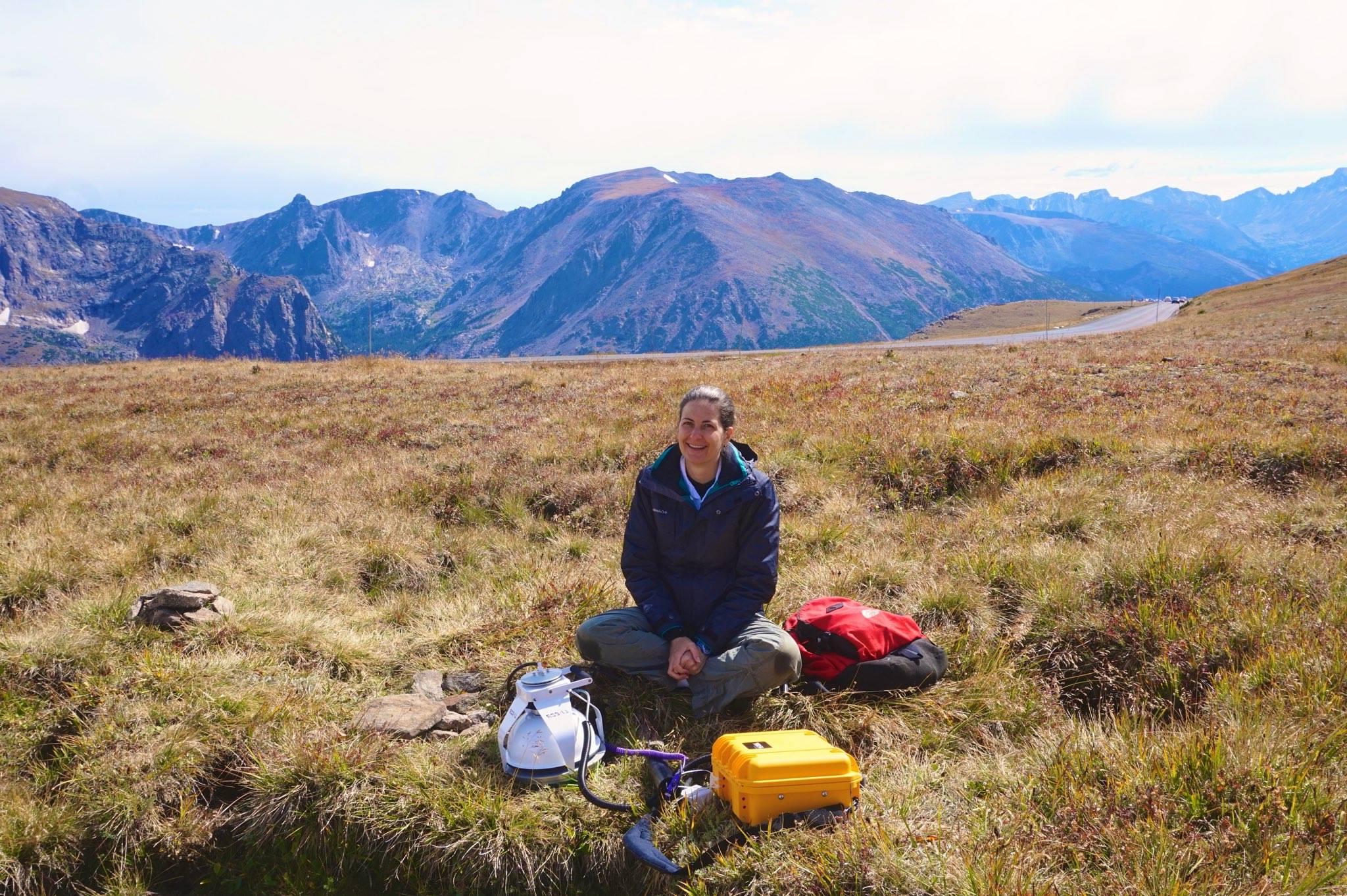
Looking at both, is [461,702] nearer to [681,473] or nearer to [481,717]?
[481,717]

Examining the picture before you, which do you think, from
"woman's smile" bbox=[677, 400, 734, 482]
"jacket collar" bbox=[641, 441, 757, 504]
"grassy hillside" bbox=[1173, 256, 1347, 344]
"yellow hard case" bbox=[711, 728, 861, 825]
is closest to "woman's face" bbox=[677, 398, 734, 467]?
"woman's smile" bbox=[677, 400, 734, 482]

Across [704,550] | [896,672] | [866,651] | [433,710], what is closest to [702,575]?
[704,550]

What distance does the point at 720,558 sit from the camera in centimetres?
496

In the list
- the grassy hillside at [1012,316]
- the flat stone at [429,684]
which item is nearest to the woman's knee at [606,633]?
the flat stone at [429,684]

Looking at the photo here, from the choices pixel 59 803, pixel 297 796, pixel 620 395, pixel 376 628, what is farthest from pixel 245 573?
pixel 620 395

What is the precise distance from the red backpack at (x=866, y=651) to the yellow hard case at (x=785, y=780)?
42.3 inches

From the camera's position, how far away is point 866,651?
466 cm

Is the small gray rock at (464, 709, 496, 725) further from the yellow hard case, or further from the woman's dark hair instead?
the woman's dark hair

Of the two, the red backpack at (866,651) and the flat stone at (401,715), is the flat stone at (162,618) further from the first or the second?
the red backpack at (866,651)

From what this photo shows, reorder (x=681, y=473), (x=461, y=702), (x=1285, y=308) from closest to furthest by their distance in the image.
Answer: (x=461, y=702) → (x=681, y=473) → (x=1285, y=308)

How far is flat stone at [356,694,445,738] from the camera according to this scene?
4.44 m

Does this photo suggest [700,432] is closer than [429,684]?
Yes

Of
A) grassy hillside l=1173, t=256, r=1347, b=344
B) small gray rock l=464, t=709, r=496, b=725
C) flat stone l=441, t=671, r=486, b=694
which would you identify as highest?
grassy hillside l=1173, t=256, r=1347, b=344

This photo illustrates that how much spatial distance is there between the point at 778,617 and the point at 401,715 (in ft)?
9.53
